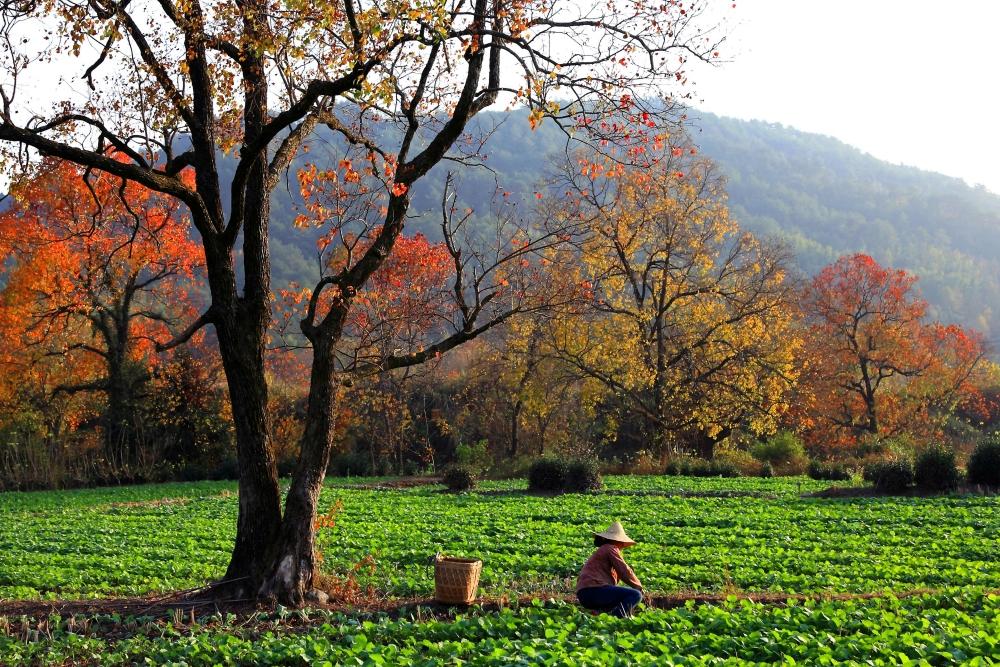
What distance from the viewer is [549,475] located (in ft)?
80.6

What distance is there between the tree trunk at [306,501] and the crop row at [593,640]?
102cm

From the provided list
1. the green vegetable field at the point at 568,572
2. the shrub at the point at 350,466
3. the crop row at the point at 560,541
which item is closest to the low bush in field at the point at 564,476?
the green vegetable field at the point at 568,572

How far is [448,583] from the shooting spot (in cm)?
923

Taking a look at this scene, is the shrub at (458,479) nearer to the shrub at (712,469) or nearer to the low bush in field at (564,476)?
the low bush in field at (564,476)

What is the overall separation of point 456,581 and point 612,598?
1.62 m

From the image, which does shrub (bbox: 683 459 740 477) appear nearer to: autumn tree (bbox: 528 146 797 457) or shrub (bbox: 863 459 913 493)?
autumn tree (bbox: 528 146 797 457)

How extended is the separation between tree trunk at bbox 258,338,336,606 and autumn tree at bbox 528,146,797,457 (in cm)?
2448

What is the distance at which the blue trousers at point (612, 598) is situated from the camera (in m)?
8.63

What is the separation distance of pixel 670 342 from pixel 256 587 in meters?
28.8

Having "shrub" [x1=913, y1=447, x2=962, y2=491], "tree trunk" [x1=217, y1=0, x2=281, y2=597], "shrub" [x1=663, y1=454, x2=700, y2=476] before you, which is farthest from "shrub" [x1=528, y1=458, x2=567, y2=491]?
"tree trunk" [x1=217, y1=0, x2=281, y2=597]

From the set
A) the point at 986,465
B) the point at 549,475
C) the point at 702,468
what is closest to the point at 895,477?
the point at 986,465

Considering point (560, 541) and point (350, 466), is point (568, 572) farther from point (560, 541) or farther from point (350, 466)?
point (350, 466)

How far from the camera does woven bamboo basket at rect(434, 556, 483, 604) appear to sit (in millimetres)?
9172

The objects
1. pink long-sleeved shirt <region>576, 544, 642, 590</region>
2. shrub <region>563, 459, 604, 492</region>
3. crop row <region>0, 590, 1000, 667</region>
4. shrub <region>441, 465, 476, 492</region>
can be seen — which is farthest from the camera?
shrub <region>441, 465, 476, 492</region>
